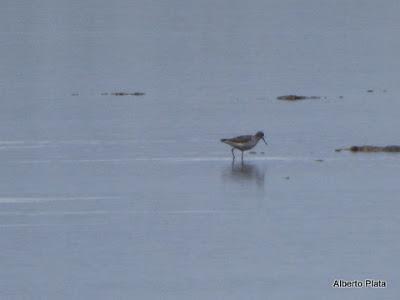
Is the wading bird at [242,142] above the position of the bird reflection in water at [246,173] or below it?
above

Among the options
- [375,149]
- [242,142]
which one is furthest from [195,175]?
[375,149]

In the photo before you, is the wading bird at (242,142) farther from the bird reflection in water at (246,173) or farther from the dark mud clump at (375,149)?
the dark mud clump at (375,149)

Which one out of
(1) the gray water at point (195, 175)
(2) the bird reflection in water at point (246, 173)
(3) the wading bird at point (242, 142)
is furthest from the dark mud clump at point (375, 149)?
(2) the bird reflection in water at point (246, 173)

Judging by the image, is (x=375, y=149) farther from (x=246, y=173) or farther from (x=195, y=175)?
(x=195, y=175)

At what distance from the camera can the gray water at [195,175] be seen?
10797 mm

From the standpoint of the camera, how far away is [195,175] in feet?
48.5

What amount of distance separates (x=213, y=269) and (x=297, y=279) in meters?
0.57

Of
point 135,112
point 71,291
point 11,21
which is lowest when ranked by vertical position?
point 71,291

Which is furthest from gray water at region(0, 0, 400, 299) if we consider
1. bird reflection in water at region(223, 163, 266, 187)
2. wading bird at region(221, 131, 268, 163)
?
wading bird at region(221, 131, 268, 163)

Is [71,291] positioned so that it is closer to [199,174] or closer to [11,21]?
[199,174]

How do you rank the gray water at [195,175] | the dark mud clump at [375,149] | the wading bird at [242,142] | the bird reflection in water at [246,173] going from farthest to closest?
the dark mud clump at [375,149], the wading bird at [242,142], the bird reflection in water at [246,173], the gray water at [195,175]

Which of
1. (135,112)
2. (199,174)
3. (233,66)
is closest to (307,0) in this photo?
(233,66)

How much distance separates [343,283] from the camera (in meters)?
10.4

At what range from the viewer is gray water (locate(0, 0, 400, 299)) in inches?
425
